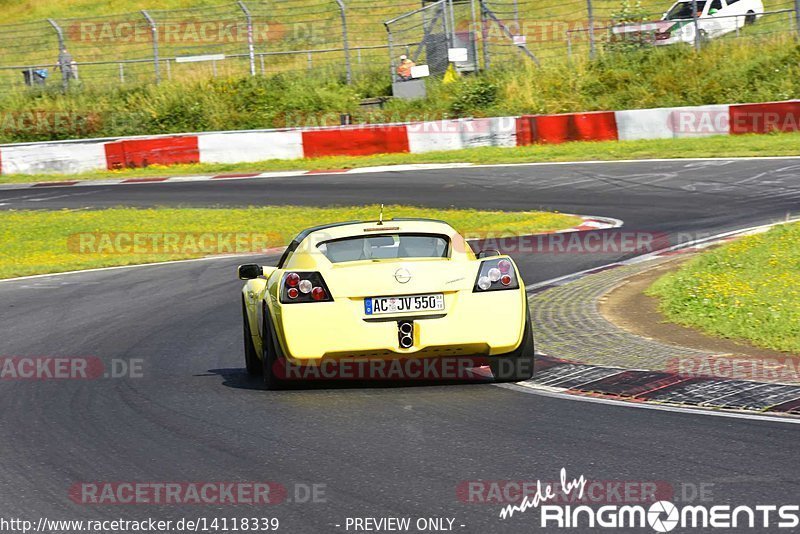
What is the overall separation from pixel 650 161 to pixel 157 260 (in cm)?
1081

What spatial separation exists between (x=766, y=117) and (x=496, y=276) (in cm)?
1934

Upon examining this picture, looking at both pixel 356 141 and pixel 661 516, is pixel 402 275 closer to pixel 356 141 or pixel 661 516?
pixel 661 516

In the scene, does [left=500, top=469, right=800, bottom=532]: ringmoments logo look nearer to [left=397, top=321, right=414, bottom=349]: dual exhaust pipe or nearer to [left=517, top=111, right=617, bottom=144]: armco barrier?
[left=397, top=321, right=414, bottom=349]: dual exhaust pipe

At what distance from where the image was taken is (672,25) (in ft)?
107

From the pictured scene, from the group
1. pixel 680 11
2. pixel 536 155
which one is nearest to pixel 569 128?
pixel 536 155

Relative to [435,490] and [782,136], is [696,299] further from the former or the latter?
[782,136]

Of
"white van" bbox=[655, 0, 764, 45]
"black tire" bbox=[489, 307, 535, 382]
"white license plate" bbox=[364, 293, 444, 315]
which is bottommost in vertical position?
"black tire" bbox=[489, 307, 535, 382]

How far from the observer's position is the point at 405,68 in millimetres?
32781

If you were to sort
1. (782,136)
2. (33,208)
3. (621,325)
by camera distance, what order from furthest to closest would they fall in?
1. (782,136)
2. (33,208)
3. (621,325)

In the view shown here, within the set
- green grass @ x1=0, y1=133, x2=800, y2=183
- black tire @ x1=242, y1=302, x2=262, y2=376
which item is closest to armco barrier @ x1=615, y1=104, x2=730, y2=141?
green grass @ x1=0, y1=133, x2=800, y2=183

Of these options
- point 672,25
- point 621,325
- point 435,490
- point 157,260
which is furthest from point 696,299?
point 672,25

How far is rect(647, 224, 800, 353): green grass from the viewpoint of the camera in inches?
366

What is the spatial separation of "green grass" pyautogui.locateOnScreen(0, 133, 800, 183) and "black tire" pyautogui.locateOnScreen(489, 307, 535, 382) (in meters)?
16.1

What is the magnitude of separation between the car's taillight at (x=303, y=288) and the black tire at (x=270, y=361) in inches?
12.1
